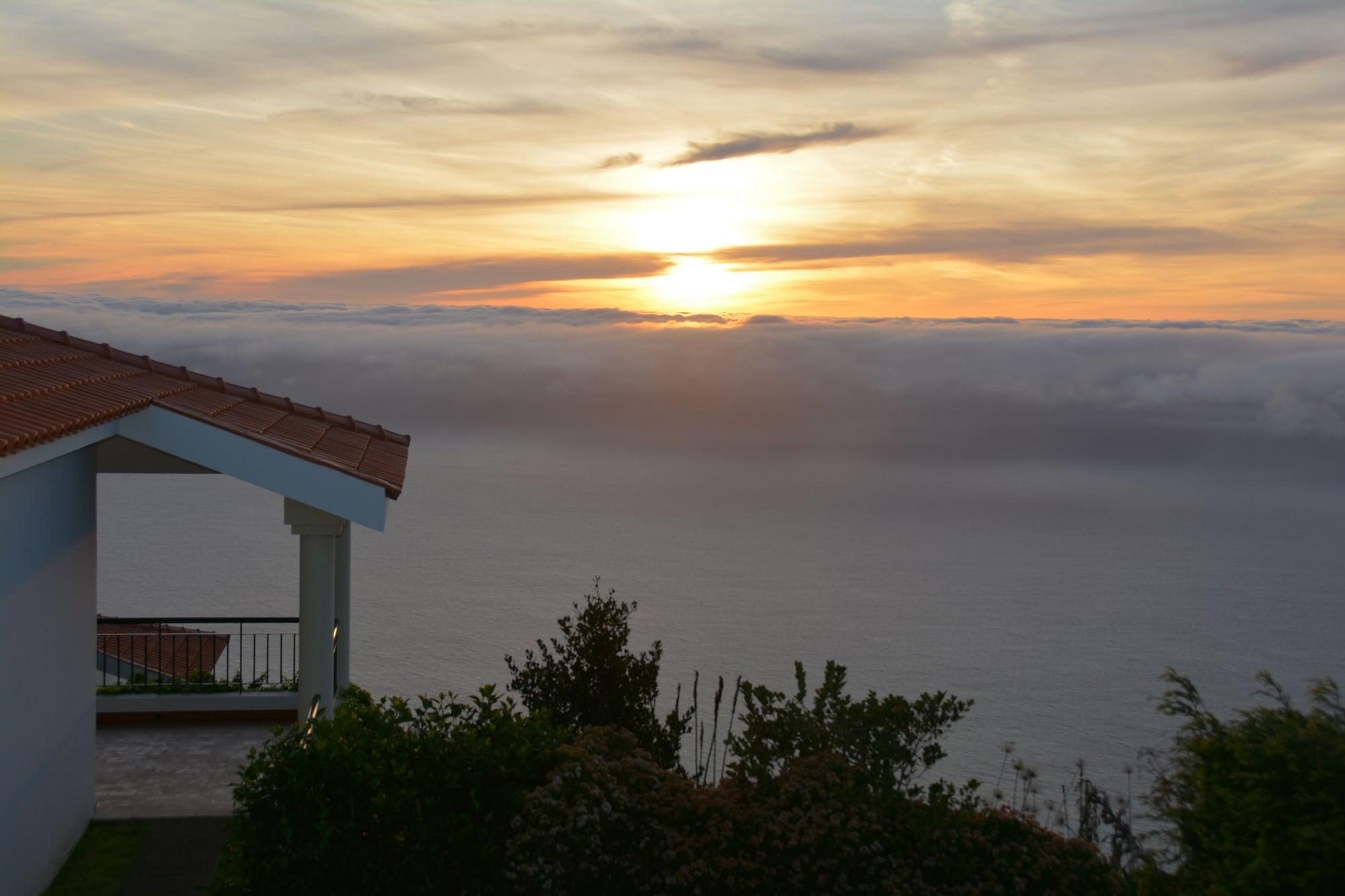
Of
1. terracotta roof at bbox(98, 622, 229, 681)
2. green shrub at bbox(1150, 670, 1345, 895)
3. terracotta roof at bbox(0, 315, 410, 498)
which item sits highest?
terracotta roof at bbox(0, 315, 410, 498)

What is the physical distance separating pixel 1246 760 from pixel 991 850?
156 centimetres

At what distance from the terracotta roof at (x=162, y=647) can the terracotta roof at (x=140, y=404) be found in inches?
132

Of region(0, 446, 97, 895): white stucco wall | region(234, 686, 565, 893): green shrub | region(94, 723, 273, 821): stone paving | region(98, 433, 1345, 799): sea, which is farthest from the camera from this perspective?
region(98, 433, 1345, 799): sea

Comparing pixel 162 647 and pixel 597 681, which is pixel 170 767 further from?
pixel 162 647

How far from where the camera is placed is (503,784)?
6469mm

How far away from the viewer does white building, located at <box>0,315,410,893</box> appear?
6.73 metres

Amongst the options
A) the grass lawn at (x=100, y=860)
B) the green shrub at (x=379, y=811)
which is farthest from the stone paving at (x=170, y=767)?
the green shrub at (x=379, y=811)

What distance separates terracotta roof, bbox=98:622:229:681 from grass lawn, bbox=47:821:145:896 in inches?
123

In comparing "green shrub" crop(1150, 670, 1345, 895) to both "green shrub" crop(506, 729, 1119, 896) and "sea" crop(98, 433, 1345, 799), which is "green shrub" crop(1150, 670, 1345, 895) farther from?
"sea" crop(98, 433, 1345, 799)

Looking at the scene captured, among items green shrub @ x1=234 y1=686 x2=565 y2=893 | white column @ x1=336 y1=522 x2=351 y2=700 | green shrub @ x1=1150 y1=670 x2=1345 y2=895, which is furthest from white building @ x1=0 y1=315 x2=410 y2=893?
green shrub @ x1=1150 y1=670 x2=1345 y2=895

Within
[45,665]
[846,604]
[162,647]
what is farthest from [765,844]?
[846,604]

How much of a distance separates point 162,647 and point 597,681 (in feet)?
37.9

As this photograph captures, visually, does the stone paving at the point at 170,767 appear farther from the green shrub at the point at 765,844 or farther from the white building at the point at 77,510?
the green shrub at the point at 765,844

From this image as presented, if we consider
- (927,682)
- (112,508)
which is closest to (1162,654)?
(927,682)
